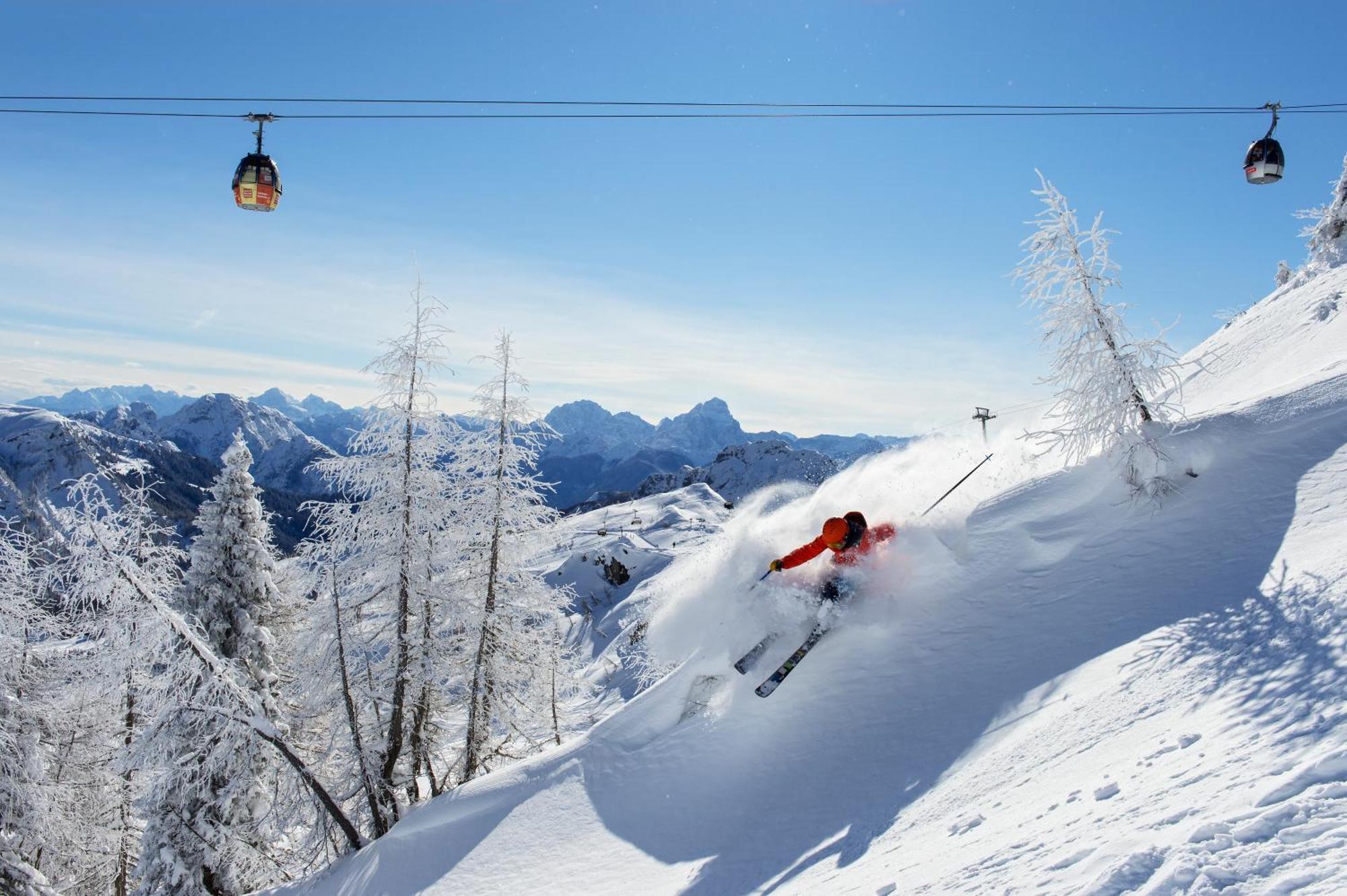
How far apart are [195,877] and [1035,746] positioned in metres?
21.6

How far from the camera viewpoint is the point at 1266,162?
14148mm

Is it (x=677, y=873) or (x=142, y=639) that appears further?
(x=142, y=639)

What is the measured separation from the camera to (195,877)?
18.2 meters

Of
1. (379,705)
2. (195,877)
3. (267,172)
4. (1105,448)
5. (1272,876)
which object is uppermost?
(267,172)

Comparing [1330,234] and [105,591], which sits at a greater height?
[1330,234]

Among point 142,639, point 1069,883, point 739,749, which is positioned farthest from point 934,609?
point 142,639

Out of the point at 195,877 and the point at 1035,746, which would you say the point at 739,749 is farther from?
the point at 195,877

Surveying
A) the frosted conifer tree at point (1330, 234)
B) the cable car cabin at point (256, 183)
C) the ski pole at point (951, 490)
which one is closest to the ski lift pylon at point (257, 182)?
the cable car cabin at point (256, 183)

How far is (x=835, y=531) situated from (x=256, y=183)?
11.4 metres

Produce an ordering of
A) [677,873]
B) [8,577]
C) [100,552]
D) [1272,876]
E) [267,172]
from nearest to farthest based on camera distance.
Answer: [1272,876], [677,873], [267,172], [100,552], [8,577]

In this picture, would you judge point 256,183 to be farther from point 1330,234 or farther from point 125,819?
point 1330,234

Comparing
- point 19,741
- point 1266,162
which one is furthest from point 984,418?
point 19,741

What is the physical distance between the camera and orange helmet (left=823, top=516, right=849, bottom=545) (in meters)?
12.4

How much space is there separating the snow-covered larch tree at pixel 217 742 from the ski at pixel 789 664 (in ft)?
38.8
